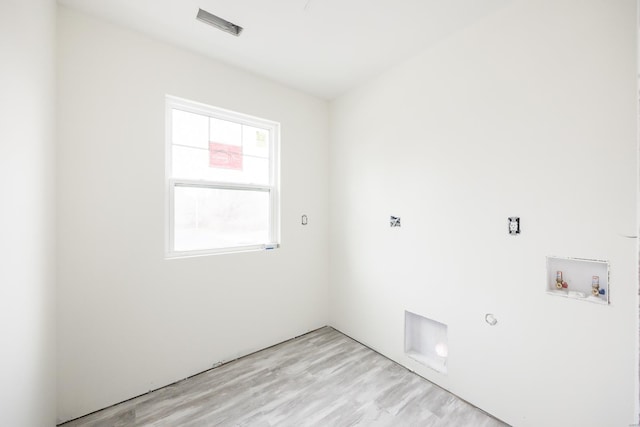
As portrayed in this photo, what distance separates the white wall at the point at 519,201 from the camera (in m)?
1.31

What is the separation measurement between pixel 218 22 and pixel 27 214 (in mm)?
1641

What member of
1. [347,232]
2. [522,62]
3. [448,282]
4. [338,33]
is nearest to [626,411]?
[448,282]

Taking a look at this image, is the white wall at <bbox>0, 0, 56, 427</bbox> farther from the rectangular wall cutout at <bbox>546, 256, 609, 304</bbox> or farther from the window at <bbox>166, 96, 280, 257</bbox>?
the rectangular wall cutout at <bbox>546, 256, 609, 304</bbox>

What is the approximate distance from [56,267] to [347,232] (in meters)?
2.36

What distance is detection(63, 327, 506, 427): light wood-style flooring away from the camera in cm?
170

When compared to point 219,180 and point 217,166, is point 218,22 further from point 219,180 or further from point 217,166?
point 219,180

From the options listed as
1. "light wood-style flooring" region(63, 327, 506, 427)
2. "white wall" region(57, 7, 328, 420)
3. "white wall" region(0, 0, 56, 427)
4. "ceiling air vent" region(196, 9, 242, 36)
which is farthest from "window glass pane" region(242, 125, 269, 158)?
"light wood-style flooring" region(63, 327, 506, 427)

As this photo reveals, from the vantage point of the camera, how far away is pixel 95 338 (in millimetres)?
1765

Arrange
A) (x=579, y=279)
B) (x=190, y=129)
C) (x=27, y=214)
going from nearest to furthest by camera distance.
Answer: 1. (x=27, y=214)
2. (x=579, y=279)
3. (x=190, y=129)

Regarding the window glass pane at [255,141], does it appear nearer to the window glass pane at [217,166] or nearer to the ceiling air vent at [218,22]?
the window glass pane at [217,166]

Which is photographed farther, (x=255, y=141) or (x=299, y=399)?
(x=255, y=141)

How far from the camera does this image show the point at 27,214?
1.23m

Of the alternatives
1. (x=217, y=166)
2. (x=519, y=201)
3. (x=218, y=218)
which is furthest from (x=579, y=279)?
(x=217, y=166)

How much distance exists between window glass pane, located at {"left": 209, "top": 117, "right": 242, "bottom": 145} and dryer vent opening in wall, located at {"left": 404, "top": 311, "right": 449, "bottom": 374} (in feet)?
7.48
